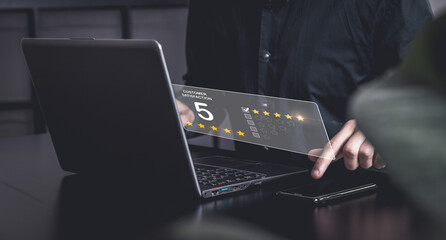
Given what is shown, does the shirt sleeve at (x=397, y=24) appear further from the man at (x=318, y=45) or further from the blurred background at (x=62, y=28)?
the blurred background at (x=62, y=28)

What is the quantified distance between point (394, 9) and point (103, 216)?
0.97 metres

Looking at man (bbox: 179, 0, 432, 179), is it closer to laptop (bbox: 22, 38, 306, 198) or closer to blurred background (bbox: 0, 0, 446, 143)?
laptop (bbox: 22, 38, 306, 198)

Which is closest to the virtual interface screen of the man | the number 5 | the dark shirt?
the number 5

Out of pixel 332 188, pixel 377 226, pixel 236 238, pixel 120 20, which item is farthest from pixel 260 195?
pixel 120 20

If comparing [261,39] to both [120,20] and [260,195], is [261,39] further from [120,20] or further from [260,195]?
[120,20]

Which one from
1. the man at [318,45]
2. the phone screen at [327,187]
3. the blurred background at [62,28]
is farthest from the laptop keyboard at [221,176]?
the blurred background at [62,28]

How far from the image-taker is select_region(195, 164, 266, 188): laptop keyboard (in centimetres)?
103

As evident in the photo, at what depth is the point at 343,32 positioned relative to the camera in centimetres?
162

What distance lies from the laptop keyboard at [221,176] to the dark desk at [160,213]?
0.11ft

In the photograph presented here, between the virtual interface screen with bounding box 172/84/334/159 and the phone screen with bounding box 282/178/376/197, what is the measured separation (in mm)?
55

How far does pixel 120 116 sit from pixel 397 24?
82 centimetres

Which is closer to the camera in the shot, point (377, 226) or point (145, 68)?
point (377, 226)

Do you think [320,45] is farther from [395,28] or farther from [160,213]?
[160,213]

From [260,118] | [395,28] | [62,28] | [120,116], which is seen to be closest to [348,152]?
[260,118]
